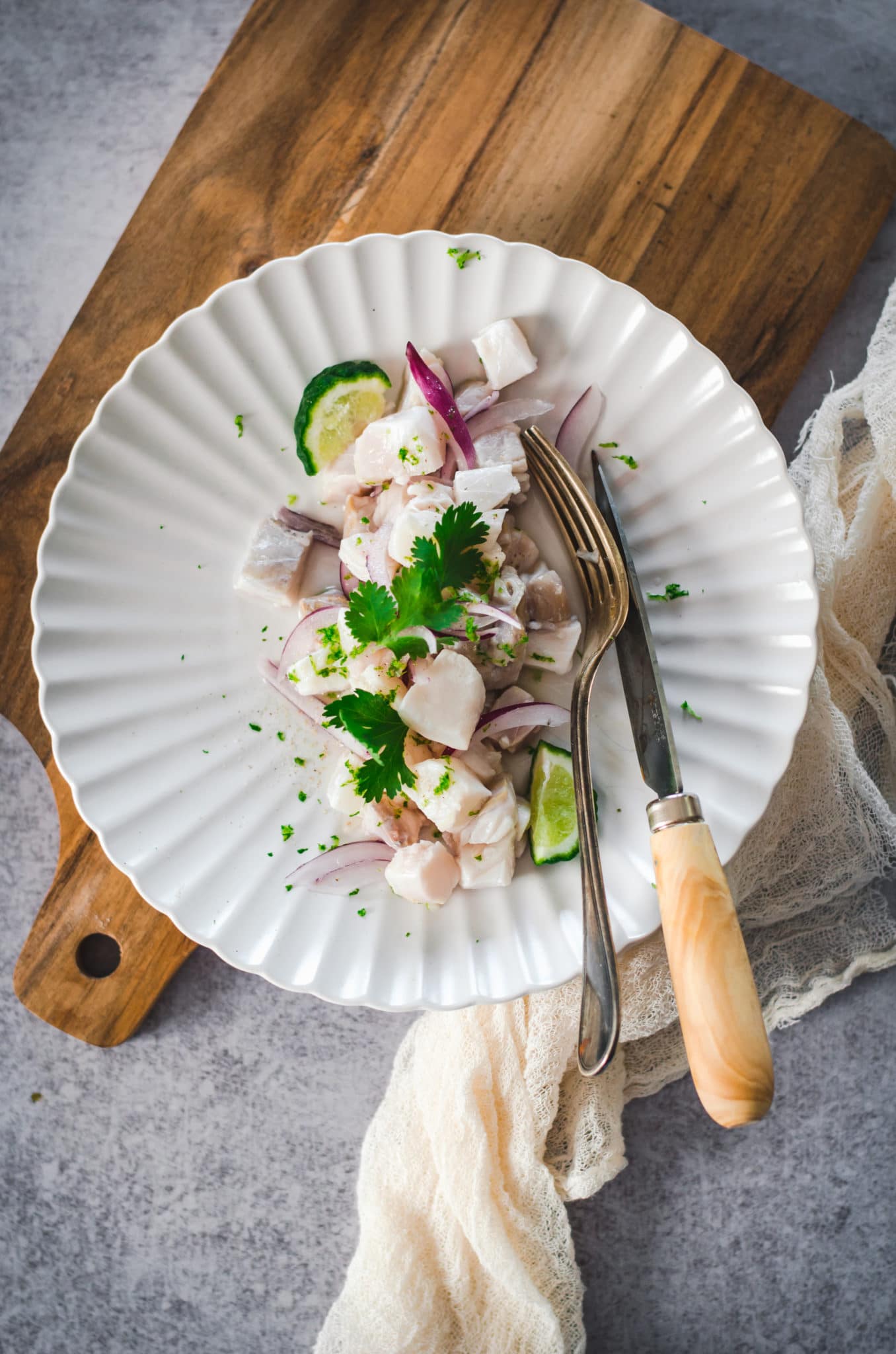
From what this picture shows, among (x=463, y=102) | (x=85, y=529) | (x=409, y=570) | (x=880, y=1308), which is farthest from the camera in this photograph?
(x=880, y=1308)

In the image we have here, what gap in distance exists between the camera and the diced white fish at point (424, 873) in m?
2.11

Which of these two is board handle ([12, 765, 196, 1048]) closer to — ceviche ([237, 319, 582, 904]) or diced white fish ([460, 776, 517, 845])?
ceviche ([237, 319, 582, 904])

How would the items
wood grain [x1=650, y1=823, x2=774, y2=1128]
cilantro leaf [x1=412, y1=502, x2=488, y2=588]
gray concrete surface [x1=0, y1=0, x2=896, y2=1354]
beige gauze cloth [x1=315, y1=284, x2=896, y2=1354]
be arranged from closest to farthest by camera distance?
1. wood grain [x1=650, y1=823, x2=774, y2=1128]
2. cilantro leaf [x1=412, y1=502, x2=488, y2=588]
3. beige gauze cloth [x1=315, y1=284, x2=896, y2=1354]
4. gray concrete surface [x1=0, y1=0, x2=896, y2=1354]

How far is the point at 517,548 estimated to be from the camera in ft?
7.29

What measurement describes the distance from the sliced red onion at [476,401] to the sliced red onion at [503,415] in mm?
10

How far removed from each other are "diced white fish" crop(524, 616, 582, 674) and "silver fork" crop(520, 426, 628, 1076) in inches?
1.7

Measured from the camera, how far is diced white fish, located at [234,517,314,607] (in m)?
2.22

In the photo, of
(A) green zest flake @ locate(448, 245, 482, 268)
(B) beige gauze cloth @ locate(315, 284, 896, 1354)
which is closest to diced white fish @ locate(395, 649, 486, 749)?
(B) beige gauze cloth @ locate(315, 284, 896, 1354)

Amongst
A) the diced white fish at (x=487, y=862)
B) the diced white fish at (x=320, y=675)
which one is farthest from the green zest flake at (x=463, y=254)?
the diced white fish at (x=487, y=862)

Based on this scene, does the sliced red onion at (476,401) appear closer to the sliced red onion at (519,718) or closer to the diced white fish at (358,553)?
the diced white fish at (358,553)

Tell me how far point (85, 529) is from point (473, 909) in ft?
4.28

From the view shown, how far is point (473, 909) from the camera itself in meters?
2.25

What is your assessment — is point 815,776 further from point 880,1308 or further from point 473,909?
point 880,1308

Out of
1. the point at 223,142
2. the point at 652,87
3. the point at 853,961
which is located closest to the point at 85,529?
the point at 223,142
